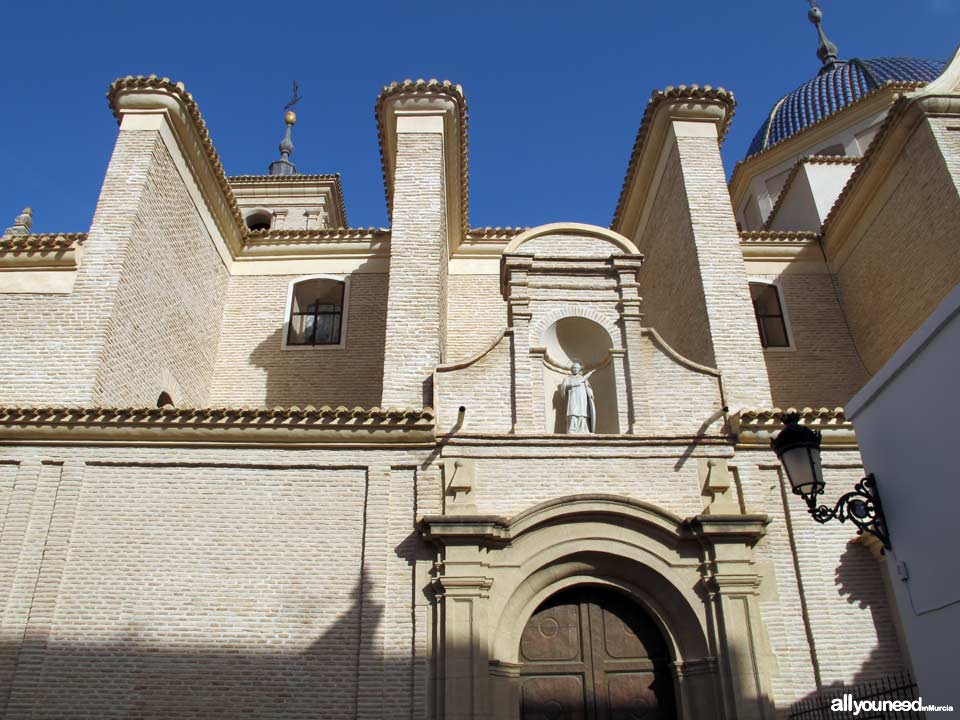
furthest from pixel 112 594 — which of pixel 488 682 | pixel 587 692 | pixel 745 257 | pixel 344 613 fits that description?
pixel 745 257

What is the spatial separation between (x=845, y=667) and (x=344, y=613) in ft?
15.2

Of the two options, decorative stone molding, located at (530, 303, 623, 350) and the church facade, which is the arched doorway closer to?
the church facade

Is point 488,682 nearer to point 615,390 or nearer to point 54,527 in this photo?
point 615,390

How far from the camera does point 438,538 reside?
24.8ft

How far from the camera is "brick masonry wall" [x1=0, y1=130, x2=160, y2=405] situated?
8.90 meters

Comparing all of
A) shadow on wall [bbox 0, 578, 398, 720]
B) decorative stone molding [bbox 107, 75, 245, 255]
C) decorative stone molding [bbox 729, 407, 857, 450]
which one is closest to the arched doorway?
shadow on wall [bbox 0, 578, 398, 720]

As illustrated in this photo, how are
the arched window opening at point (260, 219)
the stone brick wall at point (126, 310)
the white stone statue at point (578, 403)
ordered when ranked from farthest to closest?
the arched window opening at point (260, 219)
the stone brick wall at point (126, 310)
the white stone statue at point (578, 403)

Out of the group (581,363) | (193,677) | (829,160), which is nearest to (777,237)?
(829,160)

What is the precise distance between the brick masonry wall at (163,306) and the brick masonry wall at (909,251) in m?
9.61

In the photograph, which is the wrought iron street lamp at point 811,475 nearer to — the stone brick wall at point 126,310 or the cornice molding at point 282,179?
the stone brick wall at point 126,310

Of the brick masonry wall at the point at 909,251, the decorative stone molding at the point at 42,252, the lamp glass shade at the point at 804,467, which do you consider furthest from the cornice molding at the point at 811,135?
the lamp glass shade at the point at 804,467

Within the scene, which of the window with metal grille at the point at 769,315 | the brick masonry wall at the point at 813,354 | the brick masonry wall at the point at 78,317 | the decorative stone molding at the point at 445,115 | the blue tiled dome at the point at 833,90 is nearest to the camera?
the brick masonry wall at the point at 78,317

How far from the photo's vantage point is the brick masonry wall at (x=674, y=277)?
9.95 m

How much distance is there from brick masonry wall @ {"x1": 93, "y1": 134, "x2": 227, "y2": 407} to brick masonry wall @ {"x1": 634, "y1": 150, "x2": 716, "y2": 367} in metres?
6.64
